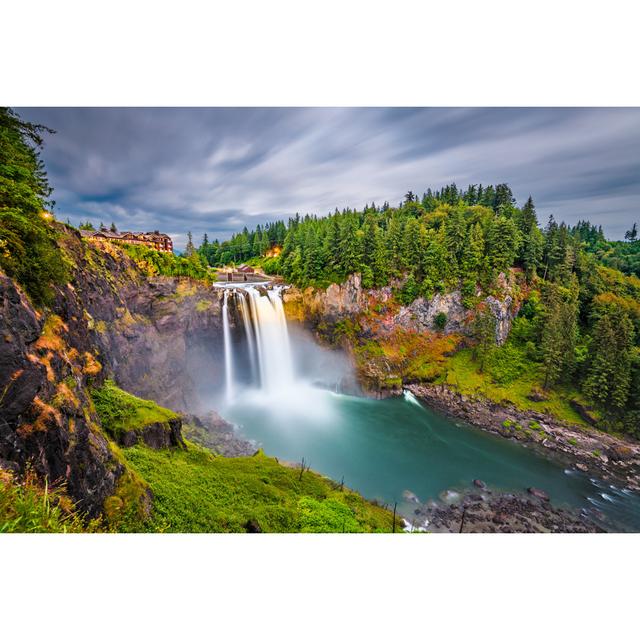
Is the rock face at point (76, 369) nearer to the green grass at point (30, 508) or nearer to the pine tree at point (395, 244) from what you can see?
the green grass at point (30, 508)

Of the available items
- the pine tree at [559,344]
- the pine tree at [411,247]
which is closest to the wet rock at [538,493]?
the pine tree at [559,344]

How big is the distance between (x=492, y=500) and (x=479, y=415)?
706 centimetres

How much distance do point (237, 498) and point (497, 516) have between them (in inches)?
361

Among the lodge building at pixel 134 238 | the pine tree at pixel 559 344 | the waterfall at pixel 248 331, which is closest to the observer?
the lodge building at pixel 134 238

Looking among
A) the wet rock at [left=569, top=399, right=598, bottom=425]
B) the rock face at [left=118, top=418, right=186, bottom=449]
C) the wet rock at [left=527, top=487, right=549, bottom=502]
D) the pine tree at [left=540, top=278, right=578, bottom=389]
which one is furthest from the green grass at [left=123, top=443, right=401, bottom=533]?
the pine tree at [left=540, top=278, right=578, bottom=389]

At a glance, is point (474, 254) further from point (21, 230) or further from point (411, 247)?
point (21, 230)

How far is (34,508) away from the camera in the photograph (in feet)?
8.23

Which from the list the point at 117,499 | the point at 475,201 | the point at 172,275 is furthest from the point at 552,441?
the point at 475,201

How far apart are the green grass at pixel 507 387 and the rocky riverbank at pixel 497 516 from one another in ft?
24.4

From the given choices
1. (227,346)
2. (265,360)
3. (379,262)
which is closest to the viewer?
(227,346)

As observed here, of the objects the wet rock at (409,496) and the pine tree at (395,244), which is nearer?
the wet rock at (409,496)

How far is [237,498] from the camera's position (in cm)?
598

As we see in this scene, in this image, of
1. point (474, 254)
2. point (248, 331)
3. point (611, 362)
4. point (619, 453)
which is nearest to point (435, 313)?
point (474, 254)

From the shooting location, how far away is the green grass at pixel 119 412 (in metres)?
5.88
